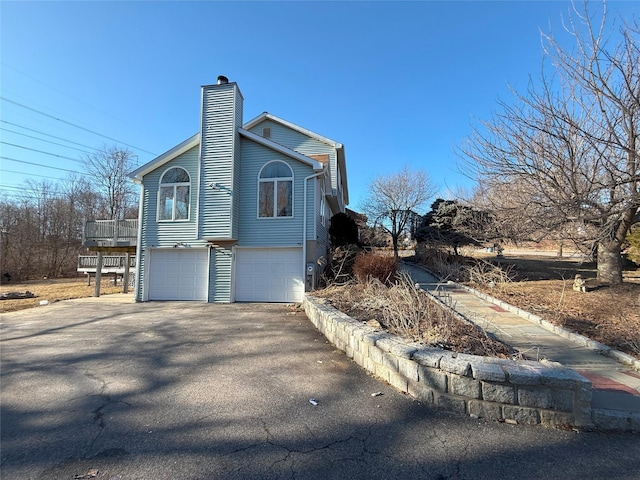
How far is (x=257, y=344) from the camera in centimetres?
598

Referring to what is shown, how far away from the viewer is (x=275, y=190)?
39.8 ft

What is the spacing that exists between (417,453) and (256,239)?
392 inches

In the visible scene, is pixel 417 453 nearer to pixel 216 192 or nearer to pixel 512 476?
pixel 512 476

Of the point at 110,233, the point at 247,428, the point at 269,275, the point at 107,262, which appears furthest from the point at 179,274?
the point at 107,262

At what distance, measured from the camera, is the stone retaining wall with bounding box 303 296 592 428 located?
3.06 m

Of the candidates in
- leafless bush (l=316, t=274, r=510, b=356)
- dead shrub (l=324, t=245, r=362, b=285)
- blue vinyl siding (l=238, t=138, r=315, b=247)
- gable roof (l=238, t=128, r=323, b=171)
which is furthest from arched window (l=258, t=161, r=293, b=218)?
leafless bush (l=316, t=274, r=510, b=356)

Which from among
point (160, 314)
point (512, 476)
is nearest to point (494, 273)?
point (512, 476)

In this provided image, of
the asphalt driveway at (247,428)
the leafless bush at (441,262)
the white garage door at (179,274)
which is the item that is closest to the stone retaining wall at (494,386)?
the asphalt driveway at (247,428)

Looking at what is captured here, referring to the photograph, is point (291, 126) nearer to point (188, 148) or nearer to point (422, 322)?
point (188, 148)

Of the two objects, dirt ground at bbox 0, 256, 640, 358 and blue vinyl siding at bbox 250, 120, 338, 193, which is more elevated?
blue vinyl siding at bbox 250, 120, 338, 193

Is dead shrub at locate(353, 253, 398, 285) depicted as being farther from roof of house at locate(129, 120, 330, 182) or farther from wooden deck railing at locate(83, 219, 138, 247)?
wooden deck railing at locate(83, 219, 138, 247)

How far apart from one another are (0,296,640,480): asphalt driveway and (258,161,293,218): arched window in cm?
707

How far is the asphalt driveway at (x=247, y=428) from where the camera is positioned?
8.25 feet

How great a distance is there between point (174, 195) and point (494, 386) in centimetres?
1228
